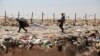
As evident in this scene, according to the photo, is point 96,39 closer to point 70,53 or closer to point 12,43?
point 70,53

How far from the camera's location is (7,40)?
465 inches

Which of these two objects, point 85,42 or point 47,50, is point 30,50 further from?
point 85,42

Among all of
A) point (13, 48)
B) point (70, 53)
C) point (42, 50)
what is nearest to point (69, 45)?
point (70, 53)

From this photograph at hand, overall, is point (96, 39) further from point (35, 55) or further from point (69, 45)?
point (35, 55)

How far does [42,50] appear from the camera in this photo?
11.6 metres

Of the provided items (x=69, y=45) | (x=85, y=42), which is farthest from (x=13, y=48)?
(x=85, y=42)

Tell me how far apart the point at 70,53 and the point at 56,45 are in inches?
26.8

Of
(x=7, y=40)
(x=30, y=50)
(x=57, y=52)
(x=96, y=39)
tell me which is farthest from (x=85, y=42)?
(x=7, y=40)

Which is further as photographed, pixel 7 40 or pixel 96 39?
pixel 96 39

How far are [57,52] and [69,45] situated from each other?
0.61 meters

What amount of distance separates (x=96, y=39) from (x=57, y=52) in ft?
6.77

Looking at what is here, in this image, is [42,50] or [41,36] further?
[41,36]

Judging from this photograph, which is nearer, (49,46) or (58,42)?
(49,46)

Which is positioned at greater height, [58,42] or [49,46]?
[58,42]
